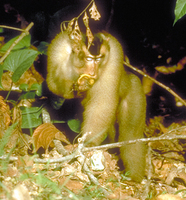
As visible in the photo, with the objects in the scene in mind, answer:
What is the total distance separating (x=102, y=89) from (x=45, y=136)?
40.5 inches

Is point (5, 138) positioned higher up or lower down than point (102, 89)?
lower down

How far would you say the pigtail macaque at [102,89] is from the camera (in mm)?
3285

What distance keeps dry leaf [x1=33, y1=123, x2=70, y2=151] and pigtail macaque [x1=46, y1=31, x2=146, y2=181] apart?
469 millimetres

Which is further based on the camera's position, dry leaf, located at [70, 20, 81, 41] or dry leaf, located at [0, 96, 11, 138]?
dry leaf, located at [70, 20, 81, 41]

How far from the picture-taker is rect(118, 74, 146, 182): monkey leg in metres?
3.43

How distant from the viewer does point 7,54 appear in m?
3.14

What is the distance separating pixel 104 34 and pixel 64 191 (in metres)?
2.12

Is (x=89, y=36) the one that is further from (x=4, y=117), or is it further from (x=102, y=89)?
(x=4, y=117)

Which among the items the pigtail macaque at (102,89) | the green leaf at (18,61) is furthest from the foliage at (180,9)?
the green leaf at (18,61)

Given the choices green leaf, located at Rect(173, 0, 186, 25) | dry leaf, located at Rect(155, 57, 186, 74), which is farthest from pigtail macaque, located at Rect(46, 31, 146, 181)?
dry leaf, located at Rect(155, 57, 186, 74)

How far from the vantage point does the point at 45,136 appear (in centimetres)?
314

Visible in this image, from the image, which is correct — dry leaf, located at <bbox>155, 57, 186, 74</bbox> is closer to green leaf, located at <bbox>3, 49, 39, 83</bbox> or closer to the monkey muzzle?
the monkey muzzle

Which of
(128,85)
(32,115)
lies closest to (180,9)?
(128,85)

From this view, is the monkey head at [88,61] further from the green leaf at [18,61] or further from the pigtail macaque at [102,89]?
the green leaf at [18,61]
